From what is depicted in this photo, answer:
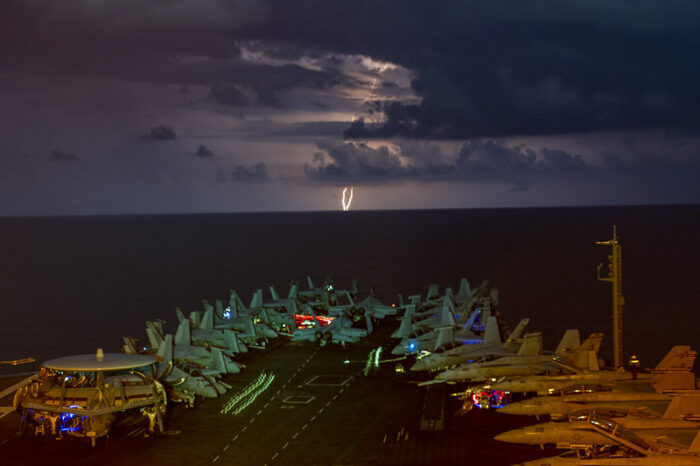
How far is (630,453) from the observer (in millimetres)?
32094

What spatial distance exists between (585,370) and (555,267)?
149 meters

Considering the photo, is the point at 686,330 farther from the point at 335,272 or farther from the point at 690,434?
the point at 335,272

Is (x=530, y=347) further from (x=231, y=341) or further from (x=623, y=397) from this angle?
(x=231, y=341)

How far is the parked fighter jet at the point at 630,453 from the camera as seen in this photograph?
30.5 meters

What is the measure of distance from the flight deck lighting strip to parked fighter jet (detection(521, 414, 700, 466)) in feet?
68.2

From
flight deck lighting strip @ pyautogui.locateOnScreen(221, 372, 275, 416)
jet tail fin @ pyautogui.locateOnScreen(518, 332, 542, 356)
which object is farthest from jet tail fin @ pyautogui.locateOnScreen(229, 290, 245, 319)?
jet tail fin @ pyautogui.locateOnScreen(518, 332, 542, 356)

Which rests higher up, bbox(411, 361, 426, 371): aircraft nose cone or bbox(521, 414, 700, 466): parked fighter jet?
bbox(411, 361, 426, 371): aircraft nose cone

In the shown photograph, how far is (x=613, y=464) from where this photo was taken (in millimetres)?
31156

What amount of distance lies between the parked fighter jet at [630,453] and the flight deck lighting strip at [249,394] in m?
20.8

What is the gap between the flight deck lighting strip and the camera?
153ft

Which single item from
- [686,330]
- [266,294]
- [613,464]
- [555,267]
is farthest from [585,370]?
[555,267]

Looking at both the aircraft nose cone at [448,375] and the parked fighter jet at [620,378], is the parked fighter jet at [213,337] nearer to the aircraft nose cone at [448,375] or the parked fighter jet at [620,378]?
the aircraft nose cone at [448,375]

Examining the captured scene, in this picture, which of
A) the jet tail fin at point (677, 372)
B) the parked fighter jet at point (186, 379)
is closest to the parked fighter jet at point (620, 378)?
the jet tail fin at point (677, 372)

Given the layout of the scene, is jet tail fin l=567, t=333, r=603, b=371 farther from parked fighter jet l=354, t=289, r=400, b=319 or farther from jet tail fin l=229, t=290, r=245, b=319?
jet tail fin l=229, t=290, r=245, b=319
